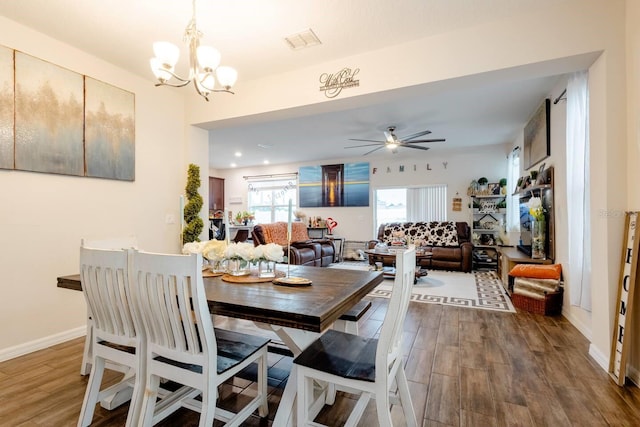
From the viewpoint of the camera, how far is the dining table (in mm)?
1247

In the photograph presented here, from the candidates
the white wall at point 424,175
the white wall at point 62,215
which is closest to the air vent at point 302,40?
the white wall at point 62,215

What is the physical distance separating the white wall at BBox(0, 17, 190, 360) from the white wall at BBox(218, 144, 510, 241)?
517 cm

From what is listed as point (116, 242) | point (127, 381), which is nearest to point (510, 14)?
point (116, 242)

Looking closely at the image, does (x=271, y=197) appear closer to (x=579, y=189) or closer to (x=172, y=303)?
(x=579, y=189)

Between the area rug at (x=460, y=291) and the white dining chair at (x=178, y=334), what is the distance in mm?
3240

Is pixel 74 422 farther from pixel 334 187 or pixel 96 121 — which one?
pixel 334 187

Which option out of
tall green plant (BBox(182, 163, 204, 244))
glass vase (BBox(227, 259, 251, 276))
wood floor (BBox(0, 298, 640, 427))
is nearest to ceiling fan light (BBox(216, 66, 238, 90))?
glass vase (BBox(227, 259, 251, 276))

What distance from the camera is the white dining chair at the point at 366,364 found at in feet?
4.02

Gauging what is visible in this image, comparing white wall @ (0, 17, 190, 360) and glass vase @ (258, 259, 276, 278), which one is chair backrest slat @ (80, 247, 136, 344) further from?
white wall @ (0, 17, 190, 360)

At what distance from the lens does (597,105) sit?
226 centimetres

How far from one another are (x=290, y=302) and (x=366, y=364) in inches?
17.3

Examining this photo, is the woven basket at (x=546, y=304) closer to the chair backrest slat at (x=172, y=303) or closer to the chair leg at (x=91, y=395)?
the chair backrest slat at (x=172, y=303)

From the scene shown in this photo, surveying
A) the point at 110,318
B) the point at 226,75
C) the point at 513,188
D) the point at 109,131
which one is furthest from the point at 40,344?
the point at 513,188

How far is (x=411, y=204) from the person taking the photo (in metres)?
7.64
